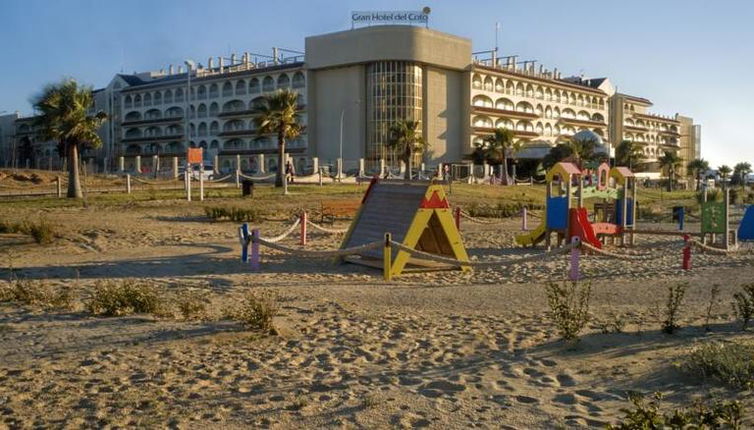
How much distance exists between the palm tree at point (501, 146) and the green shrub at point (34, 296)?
6387cm

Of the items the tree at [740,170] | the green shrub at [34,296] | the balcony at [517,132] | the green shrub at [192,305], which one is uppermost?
the balcony at [517,132]

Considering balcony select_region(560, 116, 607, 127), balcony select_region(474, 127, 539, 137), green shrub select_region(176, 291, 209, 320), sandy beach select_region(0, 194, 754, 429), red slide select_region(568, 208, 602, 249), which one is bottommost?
sandy beach select_region(0, 194, 754, 429)

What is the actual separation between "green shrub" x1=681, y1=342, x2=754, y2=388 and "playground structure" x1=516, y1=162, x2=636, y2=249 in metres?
9.99

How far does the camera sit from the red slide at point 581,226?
17.0 meters

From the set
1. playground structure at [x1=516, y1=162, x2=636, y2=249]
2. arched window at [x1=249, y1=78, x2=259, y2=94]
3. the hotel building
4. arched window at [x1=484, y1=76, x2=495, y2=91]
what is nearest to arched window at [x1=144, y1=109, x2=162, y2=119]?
the hotel building

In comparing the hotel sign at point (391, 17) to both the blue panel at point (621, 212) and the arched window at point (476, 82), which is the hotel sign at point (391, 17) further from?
the blue panel at point (621, 212)

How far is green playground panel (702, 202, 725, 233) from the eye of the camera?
18.6 m

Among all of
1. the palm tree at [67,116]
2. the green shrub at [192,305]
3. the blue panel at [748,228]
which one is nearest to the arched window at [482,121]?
the palm tree at [67,116]

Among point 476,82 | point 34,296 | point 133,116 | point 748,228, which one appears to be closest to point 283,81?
point 476,82

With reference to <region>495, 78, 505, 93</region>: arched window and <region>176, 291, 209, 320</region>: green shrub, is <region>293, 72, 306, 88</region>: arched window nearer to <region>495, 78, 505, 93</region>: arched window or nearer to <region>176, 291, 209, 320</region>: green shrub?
<region>495, 78, 505, 93</region>: arched window

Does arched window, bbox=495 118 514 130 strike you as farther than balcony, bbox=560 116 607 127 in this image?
No

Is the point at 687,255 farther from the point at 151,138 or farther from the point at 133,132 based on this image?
the point at 133,132

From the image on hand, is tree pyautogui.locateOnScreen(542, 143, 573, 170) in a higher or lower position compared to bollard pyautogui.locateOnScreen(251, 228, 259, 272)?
higher

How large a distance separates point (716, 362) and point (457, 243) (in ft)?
25.7
